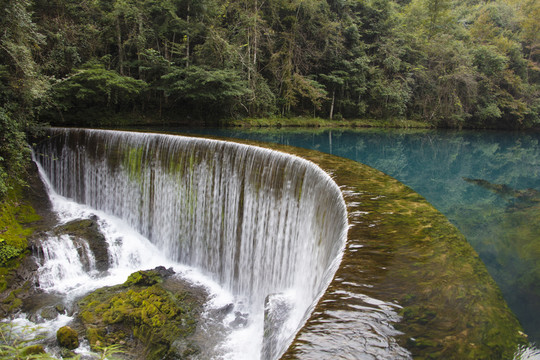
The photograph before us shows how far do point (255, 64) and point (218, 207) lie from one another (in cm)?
1201

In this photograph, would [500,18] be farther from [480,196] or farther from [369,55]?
[480,196]

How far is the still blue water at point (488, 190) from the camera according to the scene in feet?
14.4

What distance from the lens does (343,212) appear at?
353cm

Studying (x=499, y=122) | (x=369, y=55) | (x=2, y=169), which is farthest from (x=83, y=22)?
(x=499, y=122)

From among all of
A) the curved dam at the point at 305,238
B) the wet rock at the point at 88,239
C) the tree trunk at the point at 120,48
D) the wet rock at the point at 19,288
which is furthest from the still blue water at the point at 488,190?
the tree trunk at the point at 120,48

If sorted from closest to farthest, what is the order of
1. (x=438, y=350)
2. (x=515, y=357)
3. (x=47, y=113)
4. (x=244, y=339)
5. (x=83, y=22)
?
(x=438, y=350) < (x=515, y=357) < (x=244, y=339) < (x=47, y=113) < (x=83, y=22)

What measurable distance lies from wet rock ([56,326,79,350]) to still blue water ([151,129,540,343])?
20.6 ft

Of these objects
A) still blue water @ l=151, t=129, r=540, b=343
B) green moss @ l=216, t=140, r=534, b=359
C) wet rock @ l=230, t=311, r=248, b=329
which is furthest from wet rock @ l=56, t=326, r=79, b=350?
still blue water @ l=151, t=129, r=540, b=343

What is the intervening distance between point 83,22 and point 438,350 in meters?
17.5

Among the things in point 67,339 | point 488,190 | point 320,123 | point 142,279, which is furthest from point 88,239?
point 320,123

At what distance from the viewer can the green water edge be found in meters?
1.65

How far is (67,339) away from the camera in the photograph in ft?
17.1

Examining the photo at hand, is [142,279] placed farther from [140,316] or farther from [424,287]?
[424,287]

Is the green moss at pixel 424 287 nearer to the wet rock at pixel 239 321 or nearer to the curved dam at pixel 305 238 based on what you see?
the curved dam at pixel 305 238
